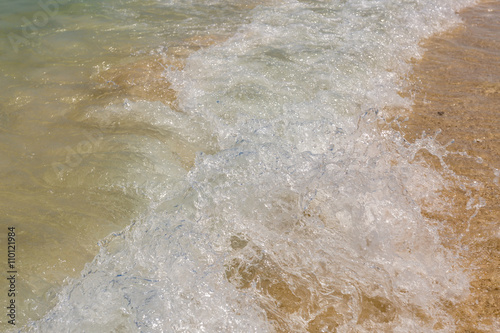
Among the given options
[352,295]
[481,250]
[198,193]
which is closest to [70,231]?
Result: [198,193]

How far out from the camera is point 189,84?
4.01 metres

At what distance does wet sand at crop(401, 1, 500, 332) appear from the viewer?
2104 millimetres

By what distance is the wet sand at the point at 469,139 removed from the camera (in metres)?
2.10

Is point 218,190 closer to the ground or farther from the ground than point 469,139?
closer to the ground

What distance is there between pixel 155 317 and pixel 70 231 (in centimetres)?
97

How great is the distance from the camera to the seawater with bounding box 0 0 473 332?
1.99m

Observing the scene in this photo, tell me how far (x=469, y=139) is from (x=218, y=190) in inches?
94.8

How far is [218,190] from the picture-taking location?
261 centimetres

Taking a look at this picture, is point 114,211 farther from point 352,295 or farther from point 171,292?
point 352,295

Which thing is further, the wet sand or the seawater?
the wet sand

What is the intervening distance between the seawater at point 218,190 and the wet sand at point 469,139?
0.40 feet

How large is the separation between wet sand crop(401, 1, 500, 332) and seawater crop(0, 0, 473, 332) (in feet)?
0.40

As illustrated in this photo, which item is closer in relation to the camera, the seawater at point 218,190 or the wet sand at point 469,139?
the seawater at point 218,190

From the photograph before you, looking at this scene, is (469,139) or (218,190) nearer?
(218,190)
